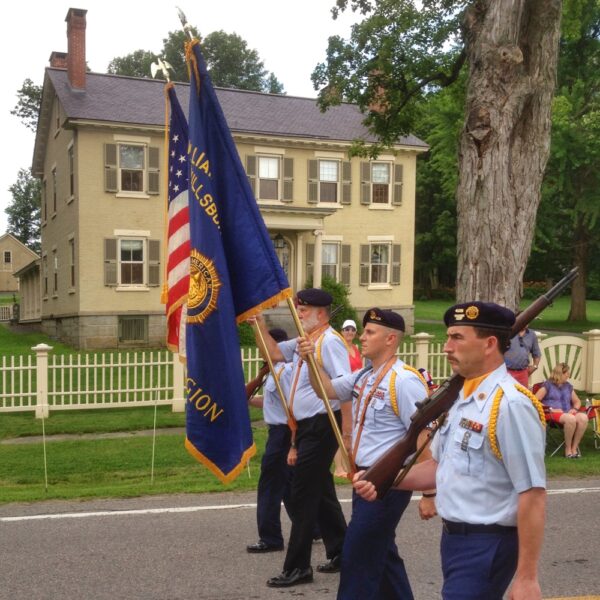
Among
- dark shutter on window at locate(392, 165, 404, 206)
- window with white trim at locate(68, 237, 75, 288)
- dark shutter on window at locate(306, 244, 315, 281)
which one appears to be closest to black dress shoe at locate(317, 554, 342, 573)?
window with white trim at locate(68, 237, 75, 288)

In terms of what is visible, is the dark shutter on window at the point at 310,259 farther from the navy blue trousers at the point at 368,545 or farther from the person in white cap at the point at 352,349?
the navy blue trousers at the point at 368,545

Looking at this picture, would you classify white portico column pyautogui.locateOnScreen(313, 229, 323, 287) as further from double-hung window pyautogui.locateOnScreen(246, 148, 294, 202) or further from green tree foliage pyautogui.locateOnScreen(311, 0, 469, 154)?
green tree foliage pyautogui.locateOnScreen(311, 0, 469, 154)

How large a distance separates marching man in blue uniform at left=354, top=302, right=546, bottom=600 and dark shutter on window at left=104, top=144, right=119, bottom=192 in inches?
969

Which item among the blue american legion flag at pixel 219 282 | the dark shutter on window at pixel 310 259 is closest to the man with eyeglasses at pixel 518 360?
the blue american legion flag at pixel 219 282

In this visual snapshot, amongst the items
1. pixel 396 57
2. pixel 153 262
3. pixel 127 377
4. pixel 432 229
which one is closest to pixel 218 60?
pixel 432 229

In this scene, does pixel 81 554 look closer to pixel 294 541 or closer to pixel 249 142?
pixel 294 541

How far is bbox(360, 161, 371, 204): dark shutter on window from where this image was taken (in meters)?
30.0

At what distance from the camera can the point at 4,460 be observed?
1066cm

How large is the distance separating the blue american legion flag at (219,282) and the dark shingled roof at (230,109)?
2141cm

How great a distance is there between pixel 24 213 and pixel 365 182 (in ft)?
239

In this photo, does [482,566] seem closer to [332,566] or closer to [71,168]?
[332,566]

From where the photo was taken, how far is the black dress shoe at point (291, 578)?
553 centimetres

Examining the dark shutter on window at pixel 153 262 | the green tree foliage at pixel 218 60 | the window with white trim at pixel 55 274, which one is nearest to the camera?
the dark shutter on window at pixel 153 262

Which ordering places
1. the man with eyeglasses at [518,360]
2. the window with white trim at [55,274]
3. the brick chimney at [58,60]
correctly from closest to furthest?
the man with eyeglasses at [518,360]
the brick chimney at [58,60]
the window with white trim at [55,274]
